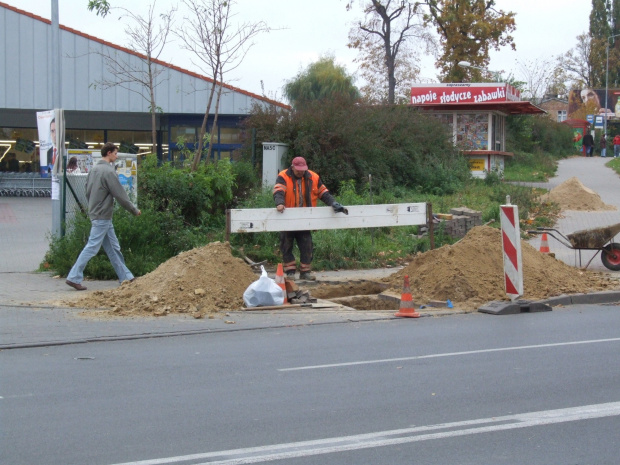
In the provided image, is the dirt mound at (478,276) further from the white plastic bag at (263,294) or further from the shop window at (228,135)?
the shop window at (228,135)

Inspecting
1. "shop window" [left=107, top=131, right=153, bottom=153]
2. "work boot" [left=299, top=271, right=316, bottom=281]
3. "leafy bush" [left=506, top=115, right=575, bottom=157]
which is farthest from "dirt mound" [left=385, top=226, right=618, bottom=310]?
"leafy bush" [left=506, top=115, right=575, bottom=157]

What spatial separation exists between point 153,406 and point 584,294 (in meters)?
7.56

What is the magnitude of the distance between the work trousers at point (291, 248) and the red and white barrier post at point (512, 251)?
326 centimetres

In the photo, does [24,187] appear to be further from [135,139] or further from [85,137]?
[135,139]

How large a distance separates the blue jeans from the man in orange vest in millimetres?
2498

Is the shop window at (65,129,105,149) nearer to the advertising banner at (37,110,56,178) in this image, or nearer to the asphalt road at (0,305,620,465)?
the advertising banner at (37,110,56,178)

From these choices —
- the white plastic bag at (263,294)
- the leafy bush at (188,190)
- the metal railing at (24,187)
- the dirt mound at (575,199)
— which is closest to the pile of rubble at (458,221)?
the leafy bush at (188,190)

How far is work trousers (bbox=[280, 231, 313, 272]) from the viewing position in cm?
1268

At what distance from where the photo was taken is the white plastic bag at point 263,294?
10586mm

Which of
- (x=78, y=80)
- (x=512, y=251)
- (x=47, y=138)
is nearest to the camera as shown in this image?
(x=512, y=251)

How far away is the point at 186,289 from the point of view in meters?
10.6

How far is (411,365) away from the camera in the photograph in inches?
295

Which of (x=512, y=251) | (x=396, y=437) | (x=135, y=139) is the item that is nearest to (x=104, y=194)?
(x=512, y=251)

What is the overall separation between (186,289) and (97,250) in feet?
6.46
